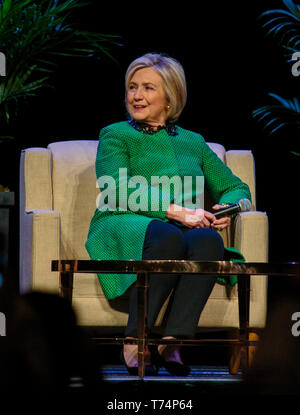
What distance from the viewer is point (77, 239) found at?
2.97 metres

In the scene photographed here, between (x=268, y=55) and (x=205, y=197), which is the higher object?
(x=268, y=55)

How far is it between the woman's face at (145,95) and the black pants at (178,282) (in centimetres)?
57

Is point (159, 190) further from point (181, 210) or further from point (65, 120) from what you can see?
point (65, 120)

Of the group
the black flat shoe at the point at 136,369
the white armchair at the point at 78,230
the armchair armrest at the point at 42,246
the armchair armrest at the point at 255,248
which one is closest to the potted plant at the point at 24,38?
the white armchair at the point at 78,230

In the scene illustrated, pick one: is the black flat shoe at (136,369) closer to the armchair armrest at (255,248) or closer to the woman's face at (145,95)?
the armchair armrest at (255,248)

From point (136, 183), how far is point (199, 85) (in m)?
1.40

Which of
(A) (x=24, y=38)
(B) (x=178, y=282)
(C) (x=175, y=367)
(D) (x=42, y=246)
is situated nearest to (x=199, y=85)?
(A) (x=24, y=38)

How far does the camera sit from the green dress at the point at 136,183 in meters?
2.50

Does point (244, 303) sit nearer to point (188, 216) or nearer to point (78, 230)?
point (188, 216)

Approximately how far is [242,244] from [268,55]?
5.00ft

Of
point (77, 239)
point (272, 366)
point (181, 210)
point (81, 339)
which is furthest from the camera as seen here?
point (77, 239)

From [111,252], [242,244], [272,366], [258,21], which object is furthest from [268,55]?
[272,366]

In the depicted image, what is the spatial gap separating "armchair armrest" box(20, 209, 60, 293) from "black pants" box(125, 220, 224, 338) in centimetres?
37

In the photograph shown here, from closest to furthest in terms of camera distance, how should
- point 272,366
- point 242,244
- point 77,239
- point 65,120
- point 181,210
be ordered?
point 272,366 < point 181,210 < point 242,244 < point 77,239 < point 65,120
